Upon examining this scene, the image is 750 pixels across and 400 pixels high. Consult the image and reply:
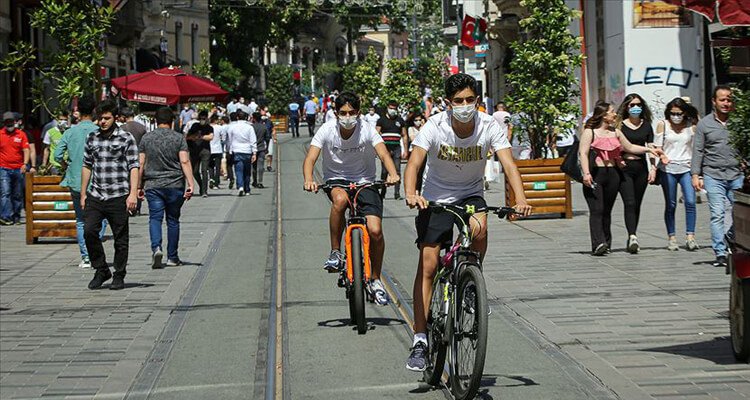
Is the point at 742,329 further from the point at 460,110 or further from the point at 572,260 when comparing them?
the point at 572,260

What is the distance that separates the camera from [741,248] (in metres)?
8.23

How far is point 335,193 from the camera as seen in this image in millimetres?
10484

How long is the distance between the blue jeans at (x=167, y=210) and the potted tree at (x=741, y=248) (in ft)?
25.6

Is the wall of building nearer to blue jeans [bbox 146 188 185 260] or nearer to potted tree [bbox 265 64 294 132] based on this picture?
blue jeans [bbox 146 188 185 260]

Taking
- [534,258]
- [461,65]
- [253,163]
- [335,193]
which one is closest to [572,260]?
[534,258]

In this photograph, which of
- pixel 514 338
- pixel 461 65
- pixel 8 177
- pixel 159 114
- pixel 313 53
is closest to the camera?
pixel 514 338

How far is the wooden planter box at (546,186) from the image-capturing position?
19.5 metres

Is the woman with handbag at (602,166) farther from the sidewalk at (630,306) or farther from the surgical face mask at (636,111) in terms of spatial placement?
the sidewalk at (630,306)

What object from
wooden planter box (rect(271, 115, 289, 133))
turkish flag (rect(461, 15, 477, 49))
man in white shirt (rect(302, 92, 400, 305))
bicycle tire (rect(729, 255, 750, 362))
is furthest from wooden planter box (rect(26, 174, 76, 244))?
wooden planter box (rect(271, 115, 289, 133))

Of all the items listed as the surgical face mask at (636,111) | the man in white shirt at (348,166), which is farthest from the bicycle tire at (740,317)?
the surgical face mask at (636,111)

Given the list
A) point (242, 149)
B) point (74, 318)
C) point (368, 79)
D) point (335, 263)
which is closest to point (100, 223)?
point (74, 318)

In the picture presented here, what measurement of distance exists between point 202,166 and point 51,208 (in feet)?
30.9

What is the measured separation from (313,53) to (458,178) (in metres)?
102

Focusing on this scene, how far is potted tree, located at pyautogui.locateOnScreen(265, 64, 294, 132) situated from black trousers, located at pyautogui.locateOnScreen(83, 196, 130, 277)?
189 feet
